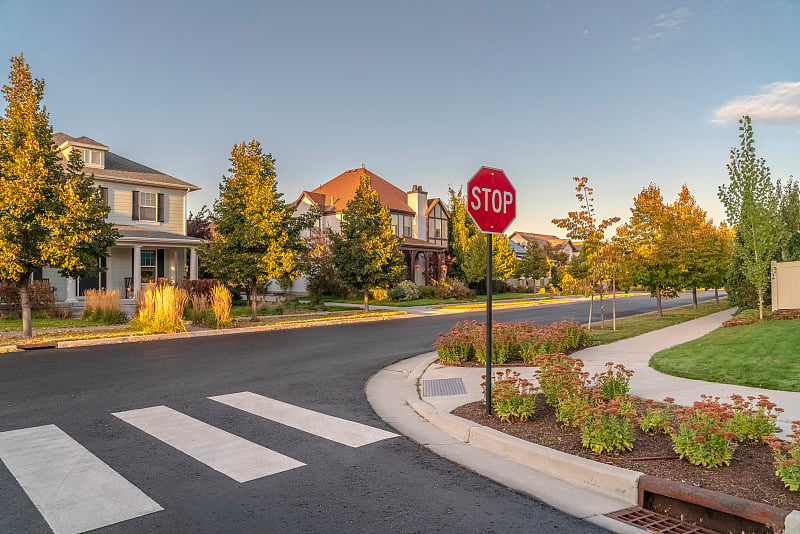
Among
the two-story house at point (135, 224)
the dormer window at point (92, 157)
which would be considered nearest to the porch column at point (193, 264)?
the two-story house at point (135, 224)

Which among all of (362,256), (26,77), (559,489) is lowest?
(559,489)

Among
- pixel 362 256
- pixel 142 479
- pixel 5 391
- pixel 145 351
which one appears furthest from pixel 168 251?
pixel 142 479

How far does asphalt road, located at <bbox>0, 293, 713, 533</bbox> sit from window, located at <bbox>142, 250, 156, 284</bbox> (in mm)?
19037

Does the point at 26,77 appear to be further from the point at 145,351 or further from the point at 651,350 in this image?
the point at 651,350

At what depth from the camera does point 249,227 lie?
66.3ft

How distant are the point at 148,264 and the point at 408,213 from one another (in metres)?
23.2

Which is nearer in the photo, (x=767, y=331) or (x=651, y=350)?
(x=651, y=350)

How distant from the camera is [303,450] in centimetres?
550

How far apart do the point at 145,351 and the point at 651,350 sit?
1146 centimetres

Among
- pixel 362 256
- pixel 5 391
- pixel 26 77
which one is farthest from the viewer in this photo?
pixel 362 256

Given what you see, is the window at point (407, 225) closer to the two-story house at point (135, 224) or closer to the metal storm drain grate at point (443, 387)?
the two-story house at point (135, 224)

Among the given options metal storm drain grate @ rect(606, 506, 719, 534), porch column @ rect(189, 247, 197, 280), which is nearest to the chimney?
porch column @ rect(189, 247, 197, 280)

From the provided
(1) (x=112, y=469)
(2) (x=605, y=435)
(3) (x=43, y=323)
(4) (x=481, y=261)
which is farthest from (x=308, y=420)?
A: (4) (x=481, y=261)

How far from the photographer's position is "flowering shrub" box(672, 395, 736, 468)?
4691 millimetres
